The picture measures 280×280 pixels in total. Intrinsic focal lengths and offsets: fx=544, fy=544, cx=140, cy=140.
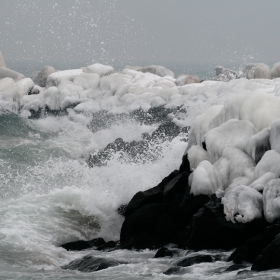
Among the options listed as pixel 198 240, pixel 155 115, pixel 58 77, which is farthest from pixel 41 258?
pixel 58 77

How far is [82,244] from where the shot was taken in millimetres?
13367

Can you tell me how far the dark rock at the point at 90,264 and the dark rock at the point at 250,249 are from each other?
8.34ft

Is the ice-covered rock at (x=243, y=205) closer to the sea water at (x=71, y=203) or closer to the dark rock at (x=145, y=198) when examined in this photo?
the sea water at (x=71, y=203)

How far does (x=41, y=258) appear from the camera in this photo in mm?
12250

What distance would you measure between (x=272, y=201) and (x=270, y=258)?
5.50ft

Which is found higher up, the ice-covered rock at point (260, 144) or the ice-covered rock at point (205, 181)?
the ice-covered rock at point (260, 144)

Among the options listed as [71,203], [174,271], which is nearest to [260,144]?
[174,271]

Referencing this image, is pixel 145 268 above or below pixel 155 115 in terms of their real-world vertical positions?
below

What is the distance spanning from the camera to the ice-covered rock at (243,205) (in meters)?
10.9

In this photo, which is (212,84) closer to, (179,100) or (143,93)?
(179,100)

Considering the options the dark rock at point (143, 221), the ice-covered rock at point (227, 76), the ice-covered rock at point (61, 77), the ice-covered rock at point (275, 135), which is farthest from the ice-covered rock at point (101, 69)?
the ice-covered rock at point (275, 135)

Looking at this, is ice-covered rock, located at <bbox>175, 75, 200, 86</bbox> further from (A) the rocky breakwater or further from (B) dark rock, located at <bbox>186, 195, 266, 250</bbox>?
(B) dark rock, located at <bbox>186, 195, 266, 250</bbox>

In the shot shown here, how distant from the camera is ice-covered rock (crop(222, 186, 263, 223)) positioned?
10.9 metres

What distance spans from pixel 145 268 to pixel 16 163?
15.7 metres
